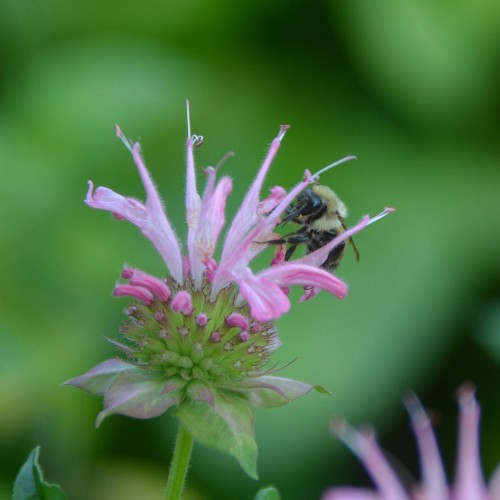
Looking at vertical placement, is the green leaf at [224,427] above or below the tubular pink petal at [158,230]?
below

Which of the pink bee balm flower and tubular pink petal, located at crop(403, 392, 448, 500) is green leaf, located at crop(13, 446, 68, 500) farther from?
tubular pink petal, located at crop(403, 392, 448, 500)

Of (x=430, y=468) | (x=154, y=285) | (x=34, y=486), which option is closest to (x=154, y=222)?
(x=154, y=285)

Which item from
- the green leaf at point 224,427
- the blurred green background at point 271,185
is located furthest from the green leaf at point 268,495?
the blurred green background at point 271,185

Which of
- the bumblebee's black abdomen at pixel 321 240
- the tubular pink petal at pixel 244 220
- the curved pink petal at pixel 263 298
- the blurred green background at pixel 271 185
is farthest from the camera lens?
the blurred green background at pixel 271 185

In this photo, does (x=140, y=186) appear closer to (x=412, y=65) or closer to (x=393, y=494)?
(x=412, y=65)

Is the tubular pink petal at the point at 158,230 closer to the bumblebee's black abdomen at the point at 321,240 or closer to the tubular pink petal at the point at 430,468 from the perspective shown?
the bumblebee's black abdomen at the point at 321,240

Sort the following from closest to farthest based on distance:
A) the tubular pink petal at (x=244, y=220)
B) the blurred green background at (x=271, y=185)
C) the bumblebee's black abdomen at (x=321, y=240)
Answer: the tubular pink petal at (x=244, y=220), the bumblebee's black abdomen at (x=321, y=240), the blurred green background at (x=271, y=185)

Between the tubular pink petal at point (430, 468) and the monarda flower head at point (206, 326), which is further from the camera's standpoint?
the tubular pink petal at point (430, 468)
